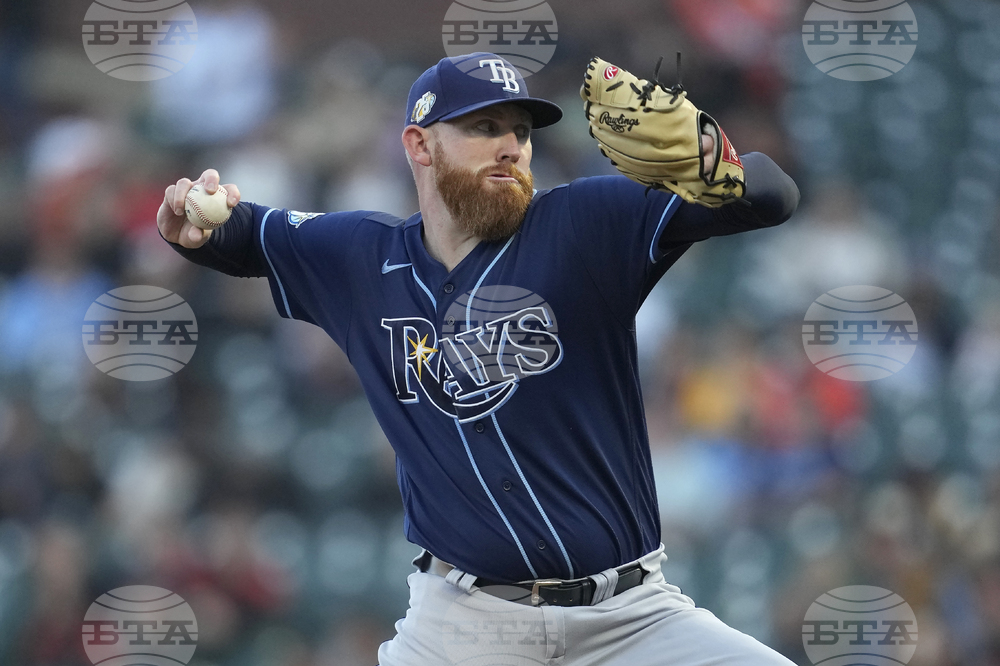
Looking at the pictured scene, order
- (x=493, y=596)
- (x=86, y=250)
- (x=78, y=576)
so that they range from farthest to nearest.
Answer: (x=86, y=250) < (x=78, y=576) < (x=493, y=596)

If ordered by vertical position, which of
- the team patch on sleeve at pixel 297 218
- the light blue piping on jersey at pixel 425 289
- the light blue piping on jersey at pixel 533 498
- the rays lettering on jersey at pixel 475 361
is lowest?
the light blue piping on jersey at pixel 533 498

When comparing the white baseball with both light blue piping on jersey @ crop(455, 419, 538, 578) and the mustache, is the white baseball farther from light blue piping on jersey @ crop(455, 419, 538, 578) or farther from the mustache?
light blue piping on jersey @ crop(455, 419, 538, 578)

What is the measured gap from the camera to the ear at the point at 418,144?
2459 millimetres

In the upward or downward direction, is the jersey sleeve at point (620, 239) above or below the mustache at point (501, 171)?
below

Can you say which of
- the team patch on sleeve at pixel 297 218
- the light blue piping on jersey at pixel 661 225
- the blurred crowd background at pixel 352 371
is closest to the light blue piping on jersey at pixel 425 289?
the team patch on sleeve at pixel 297 218

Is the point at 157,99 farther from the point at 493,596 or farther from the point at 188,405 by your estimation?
the point at 493,596

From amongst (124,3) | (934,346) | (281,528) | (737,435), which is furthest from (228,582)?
(934,346)

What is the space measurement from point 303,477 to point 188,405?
1.92ft

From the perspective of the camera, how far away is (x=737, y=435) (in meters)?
4.36

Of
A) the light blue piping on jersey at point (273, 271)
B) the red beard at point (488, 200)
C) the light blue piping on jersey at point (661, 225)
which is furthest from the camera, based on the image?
the light blue piping on jersey at point (273, 271)

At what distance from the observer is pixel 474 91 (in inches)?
91.6

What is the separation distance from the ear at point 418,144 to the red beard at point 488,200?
0.47ft

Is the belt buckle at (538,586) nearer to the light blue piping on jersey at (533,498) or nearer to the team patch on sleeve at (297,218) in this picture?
the light blue piping on jersey at (533,498)

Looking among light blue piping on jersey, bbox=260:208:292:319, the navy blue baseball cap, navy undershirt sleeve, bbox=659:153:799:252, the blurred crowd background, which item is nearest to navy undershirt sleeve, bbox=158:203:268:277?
light blue piping on jersey, bbox=260:208:292:319
